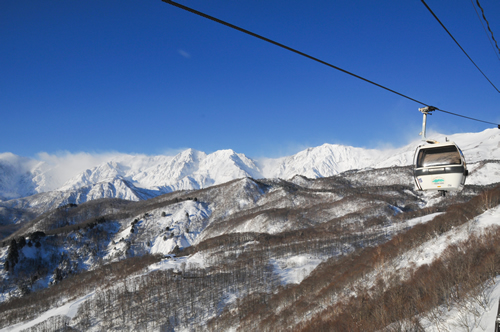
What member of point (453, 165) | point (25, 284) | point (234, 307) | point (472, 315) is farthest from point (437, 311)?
point (25, 284)

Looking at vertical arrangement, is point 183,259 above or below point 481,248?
below

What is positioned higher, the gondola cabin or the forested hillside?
the gondola cabin

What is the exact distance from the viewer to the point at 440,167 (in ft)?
58.2

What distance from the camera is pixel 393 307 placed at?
4838cm

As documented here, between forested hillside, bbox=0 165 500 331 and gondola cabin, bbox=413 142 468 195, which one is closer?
gondola cabin, bbox=413 142 468 195

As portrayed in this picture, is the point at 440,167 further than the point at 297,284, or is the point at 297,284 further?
the point at 297,284

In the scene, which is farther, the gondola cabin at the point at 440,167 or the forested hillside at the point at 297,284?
the forested hillside at the point at 297,284

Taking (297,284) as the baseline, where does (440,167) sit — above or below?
above

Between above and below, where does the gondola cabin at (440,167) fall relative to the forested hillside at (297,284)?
above

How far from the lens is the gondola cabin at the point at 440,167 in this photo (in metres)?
17.6

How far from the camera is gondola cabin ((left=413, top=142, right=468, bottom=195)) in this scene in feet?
57.8

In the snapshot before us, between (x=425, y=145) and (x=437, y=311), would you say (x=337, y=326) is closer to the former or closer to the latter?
(x=437, y=311)

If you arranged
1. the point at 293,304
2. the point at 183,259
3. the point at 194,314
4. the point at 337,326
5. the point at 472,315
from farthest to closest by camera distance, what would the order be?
1. the point at 183,259
2. the point at 194,314
3. the point at 293,304
4. the point at 337,326
5. the point at 472,315

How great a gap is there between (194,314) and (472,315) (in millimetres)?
109438
